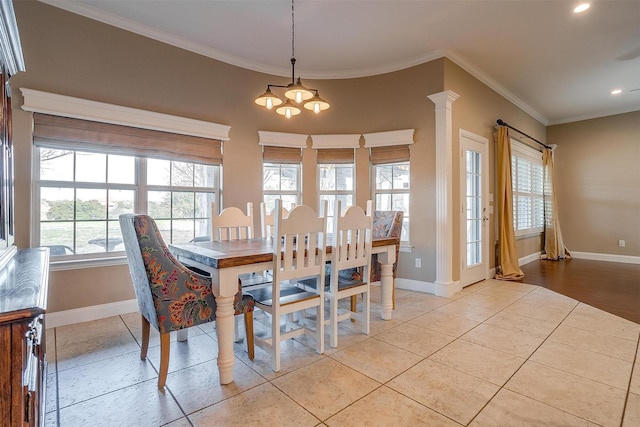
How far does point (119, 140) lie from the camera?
3141 mm

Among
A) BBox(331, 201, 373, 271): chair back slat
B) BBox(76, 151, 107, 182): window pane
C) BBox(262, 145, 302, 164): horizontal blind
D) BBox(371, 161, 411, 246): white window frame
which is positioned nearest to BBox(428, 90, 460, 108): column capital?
BBox(371, 161, 411, 246): white window frame

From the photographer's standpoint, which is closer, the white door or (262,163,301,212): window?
the white door

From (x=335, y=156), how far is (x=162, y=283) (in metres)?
3.18

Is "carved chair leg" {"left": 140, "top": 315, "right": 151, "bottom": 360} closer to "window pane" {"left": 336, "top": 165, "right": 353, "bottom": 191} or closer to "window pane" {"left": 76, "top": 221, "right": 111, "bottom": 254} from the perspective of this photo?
"window pane" {"left": 76, "top": 221, "right": 111, "bottom": 254}

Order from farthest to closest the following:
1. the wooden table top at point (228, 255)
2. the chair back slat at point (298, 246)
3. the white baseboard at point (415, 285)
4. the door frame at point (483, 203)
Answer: the door frame at point (483, 203), the white baseboard at point (415, 285), the chair back slat at point (298, 246), the wooden table top at point (228, 255)

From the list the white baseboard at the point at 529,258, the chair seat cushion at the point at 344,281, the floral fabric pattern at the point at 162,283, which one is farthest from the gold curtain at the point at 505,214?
the floral fabric pattern at the point at 162,283

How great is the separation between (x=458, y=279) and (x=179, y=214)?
3.57m

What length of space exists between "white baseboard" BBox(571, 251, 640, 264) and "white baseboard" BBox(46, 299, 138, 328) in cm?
815

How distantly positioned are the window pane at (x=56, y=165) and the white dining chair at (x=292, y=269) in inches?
87.0

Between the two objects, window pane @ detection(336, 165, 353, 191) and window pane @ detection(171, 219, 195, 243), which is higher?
window pane @ detection(336, 165, 353, 191)

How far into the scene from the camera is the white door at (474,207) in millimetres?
4156

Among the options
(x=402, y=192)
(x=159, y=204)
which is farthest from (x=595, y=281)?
(x=159, y=204)

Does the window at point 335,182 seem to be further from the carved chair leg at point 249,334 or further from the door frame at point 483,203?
the carved chair leg at point 249,334

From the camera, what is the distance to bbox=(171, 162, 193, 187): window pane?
11.8ft
